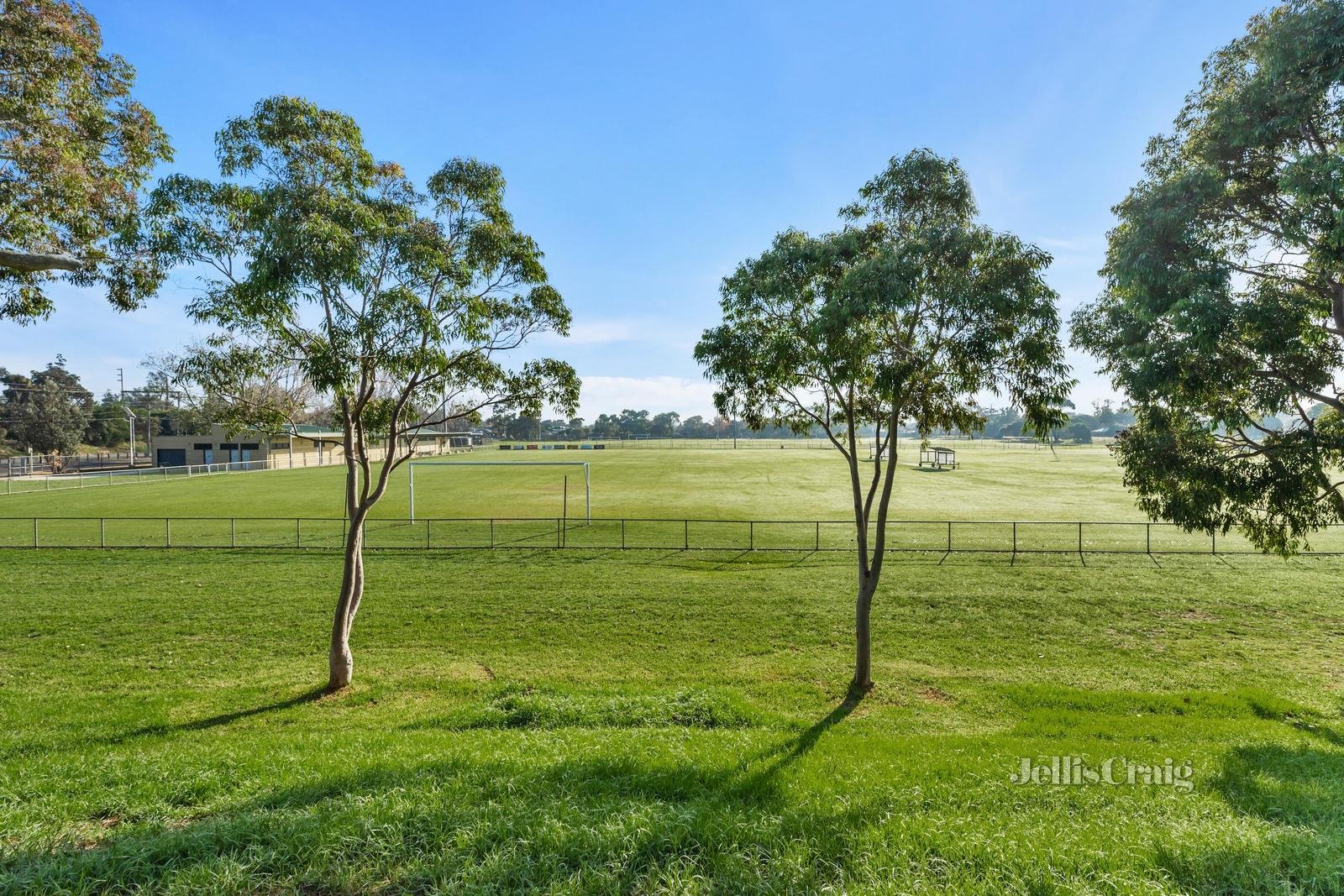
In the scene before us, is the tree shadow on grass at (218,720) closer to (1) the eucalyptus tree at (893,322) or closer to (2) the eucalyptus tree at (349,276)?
(2) the eucalyptus tree at (349,276)

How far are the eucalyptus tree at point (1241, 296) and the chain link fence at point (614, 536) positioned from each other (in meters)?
11.7

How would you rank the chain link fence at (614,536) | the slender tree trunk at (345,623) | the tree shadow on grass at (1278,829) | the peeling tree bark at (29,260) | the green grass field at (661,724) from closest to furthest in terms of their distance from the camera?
1. the tree shadow on grass at (1278,829)
2. the green grass field at (661,724)
3. the peeling tree bark at (29,260)
4. the slender tree trunk at (345,623)
5. the chain link fence at (614,536)

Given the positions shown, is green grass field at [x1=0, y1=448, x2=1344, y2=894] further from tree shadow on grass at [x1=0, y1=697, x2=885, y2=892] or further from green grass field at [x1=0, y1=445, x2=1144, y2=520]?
green grass field at [x1=0, y1=445, x2=1144, y2=520]

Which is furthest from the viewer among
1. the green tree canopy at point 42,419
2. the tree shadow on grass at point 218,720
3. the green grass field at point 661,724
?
the green tree canopy at point 42,419

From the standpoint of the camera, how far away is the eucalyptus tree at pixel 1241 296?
8.60 metres

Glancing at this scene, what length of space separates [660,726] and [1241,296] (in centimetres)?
1179

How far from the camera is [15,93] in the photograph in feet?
35.2

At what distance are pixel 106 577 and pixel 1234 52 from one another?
3074cm

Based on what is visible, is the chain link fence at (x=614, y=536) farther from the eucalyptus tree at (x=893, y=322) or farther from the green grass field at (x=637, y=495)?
the eucalyptus tree at (x=893, y=322)

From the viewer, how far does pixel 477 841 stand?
3938 millimetres

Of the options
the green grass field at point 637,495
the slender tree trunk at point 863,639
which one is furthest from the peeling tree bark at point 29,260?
the green grass field at point 637,495

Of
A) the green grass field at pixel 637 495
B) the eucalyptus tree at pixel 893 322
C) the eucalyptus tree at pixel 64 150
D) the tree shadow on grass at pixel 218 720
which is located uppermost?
the eucalyptus tree at pixel 64 150

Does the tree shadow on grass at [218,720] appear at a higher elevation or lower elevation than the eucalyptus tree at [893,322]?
lower

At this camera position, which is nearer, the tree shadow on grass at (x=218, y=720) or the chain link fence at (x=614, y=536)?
the tree shadow on grass at (x=218, y=720)
